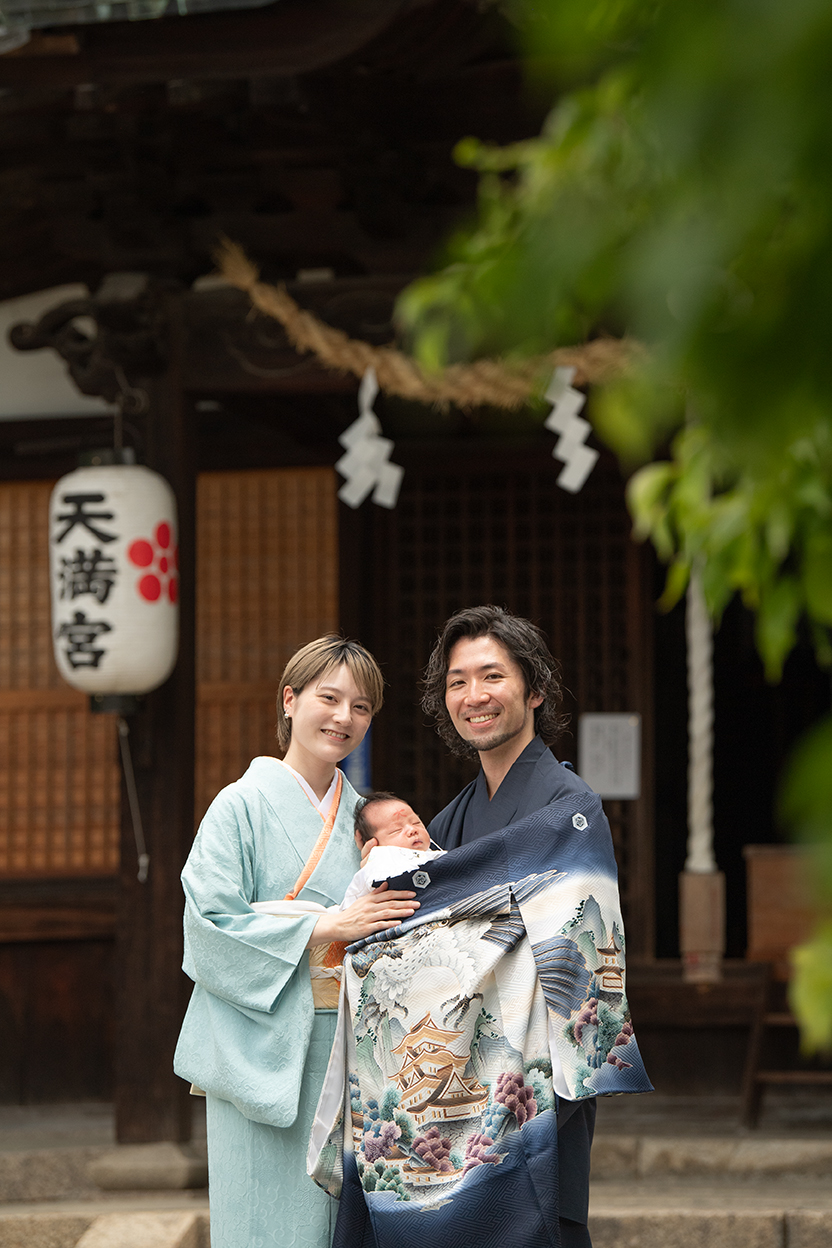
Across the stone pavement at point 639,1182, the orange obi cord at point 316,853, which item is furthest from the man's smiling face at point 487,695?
the stone pavement at point 639,1182

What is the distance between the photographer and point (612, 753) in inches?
281

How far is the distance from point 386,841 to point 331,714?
35cm

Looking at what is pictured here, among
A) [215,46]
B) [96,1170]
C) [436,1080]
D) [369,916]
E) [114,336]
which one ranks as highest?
[215,46]

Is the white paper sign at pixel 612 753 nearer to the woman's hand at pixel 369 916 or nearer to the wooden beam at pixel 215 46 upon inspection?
the wooden beam at pixel 215 46

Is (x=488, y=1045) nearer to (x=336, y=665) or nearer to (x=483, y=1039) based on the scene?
(x=483, y=1039)

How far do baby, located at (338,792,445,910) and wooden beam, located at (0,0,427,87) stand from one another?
277 centimetres

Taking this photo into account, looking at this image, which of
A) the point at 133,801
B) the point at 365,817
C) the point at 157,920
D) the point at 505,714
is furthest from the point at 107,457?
the point at 505,714

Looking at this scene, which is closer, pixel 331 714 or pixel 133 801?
pixel 331 714

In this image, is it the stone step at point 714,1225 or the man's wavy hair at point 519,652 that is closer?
the man's wavy hair at point 519,652

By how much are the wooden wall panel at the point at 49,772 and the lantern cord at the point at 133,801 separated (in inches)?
60.2

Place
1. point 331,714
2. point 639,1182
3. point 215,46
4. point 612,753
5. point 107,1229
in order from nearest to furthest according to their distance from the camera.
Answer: point 331,714 < point 215,46 < point 107,1229 < point 639,1182 < point 612,753

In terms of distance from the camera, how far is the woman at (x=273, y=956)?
11.1 ft

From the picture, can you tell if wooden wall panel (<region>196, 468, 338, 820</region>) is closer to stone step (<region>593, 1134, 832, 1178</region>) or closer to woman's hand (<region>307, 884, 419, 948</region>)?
stone step (<region>593, 1134, 832, 1178</region>)

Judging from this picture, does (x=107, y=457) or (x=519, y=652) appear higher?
(x=107, y=457)
